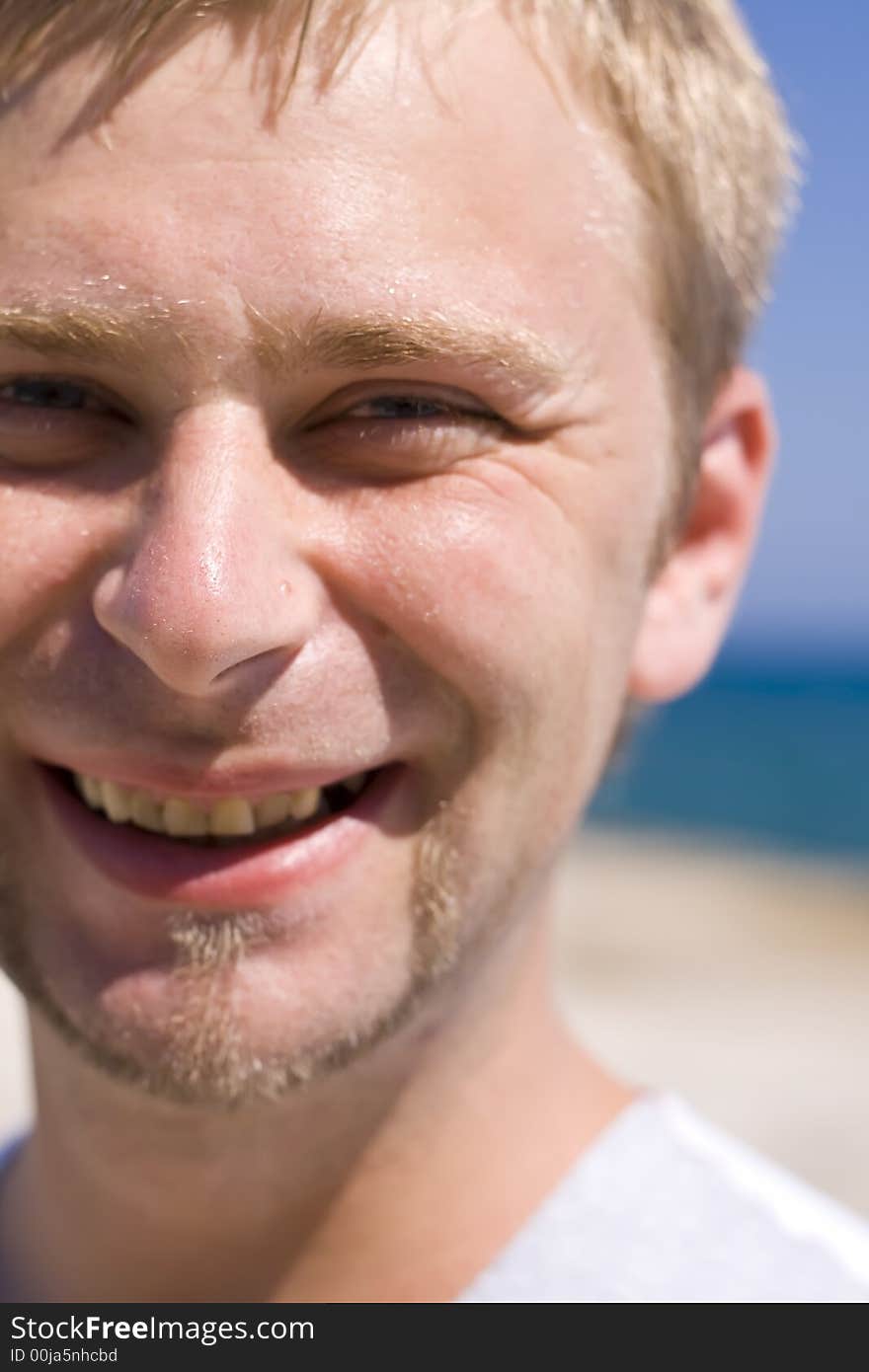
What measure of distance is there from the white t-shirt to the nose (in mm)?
1057

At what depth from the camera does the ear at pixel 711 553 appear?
94.0 inches

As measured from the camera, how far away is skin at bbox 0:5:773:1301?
174cm

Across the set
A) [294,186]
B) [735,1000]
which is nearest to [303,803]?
[294,186]

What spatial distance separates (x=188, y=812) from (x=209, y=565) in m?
0.42

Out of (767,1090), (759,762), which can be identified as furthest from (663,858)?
(759,762)

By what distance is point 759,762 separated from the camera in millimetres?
54156

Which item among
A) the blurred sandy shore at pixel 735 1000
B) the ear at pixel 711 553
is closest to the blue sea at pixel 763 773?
the blurred sandy shore at pixel 735 1000

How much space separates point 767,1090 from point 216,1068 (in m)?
8.71

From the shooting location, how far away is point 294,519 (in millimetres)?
1800

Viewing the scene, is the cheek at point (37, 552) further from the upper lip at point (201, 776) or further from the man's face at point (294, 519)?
the upper lip at point (201, 776)

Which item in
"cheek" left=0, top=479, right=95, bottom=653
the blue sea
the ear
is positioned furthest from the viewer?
the blue sea

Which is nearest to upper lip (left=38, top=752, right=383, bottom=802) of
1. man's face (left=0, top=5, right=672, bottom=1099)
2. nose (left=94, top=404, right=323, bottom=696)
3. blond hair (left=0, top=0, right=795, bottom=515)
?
man's face (left=0, top=5, right=672, bottom=1099)

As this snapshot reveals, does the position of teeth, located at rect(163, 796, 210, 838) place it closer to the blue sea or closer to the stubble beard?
the stubble beard
